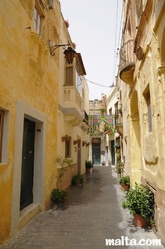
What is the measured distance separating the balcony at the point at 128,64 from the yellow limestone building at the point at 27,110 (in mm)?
2800

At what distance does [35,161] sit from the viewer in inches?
220

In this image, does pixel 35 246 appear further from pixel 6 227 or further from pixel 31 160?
pixel 31 160

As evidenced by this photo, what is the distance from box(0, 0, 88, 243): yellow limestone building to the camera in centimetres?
373

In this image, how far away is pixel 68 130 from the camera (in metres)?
9.21

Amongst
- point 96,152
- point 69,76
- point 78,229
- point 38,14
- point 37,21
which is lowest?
point 78,229

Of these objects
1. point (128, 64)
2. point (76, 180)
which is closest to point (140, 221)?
point (128, 64)

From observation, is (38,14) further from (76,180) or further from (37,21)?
(76,180)

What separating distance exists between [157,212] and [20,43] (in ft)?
17.2

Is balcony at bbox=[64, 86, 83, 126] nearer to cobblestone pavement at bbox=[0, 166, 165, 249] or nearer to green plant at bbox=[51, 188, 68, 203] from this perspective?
green plant at bbox=[51, 188, 68, 203]

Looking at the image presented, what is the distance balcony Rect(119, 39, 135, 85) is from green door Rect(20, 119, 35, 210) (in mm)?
4022

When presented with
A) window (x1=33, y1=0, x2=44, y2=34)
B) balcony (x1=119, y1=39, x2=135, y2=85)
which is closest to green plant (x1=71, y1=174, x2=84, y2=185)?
balcony (x1=119, y1=39, x2=135, y2=85)

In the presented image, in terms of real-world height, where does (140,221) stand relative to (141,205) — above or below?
below

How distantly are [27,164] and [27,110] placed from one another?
177 cm

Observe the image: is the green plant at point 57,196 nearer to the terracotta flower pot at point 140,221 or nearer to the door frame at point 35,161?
the door frame at point 35,161
